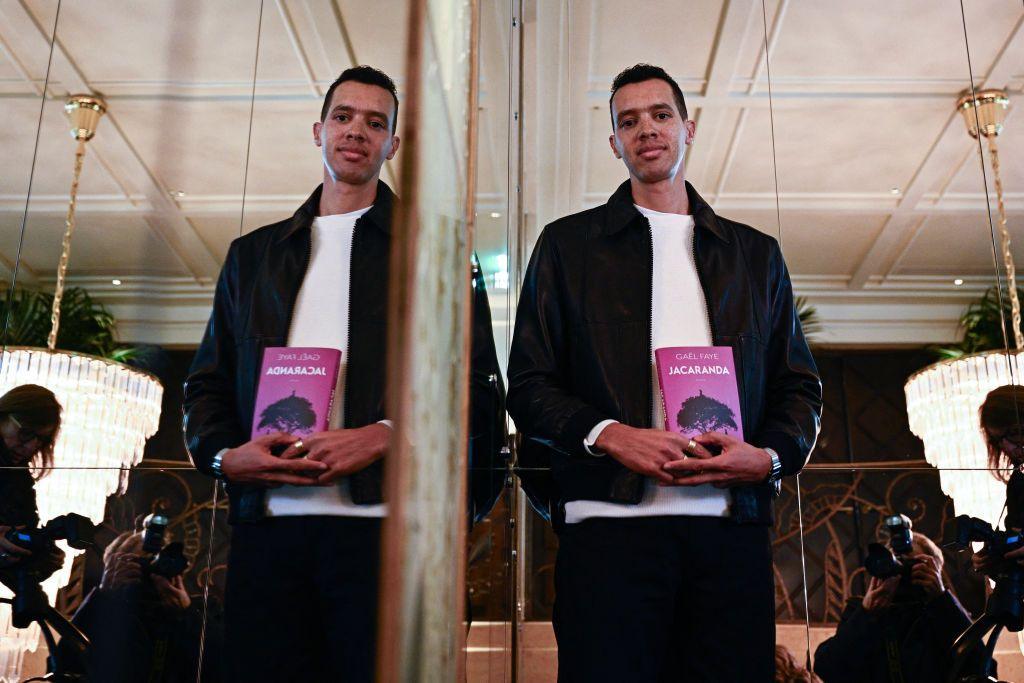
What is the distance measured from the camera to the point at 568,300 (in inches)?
55.9

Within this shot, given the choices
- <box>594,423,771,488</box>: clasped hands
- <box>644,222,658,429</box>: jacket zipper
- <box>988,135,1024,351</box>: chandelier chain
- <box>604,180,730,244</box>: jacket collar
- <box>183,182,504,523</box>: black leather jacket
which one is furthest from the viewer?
<box>988,135,1024,351</box>: chandelier chain

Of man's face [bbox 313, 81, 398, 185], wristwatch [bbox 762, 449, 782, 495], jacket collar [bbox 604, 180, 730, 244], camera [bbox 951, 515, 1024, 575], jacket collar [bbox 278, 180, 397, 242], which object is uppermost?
jacket collar [bbox 604, 180, 730, 244]

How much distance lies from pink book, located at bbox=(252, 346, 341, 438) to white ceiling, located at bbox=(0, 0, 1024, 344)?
64 millimetres

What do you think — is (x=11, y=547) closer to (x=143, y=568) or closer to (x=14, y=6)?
(x=143, y=568)

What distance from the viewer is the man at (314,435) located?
1.88 feet

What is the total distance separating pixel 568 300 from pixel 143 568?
0.93 m

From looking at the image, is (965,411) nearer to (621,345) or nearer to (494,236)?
(621,345)

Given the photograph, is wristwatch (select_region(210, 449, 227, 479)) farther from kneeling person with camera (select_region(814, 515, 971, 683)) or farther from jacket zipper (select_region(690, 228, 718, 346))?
kneeling person with camera (select_region(814, 515, 971, 683))

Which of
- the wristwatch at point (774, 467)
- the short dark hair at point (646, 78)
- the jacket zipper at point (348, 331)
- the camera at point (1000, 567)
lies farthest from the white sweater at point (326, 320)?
the camera at point (1000, 567)

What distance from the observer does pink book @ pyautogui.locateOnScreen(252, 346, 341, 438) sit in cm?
58

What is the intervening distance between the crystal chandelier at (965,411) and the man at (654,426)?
1.46 ft

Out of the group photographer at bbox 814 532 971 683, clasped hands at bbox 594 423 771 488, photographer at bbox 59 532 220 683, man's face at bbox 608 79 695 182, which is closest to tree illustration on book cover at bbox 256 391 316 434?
photographer at bbox 59 532 220 683

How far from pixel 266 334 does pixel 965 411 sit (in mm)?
1473

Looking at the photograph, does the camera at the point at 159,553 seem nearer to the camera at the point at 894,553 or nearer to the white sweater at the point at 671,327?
the white sweater at the point at 671,327
